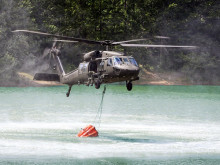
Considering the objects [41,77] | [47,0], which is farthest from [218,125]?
[47,0]

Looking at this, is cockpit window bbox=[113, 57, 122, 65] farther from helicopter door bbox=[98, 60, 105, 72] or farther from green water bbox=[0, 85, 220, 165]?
green water bbox=[0, 85, 220, 165]

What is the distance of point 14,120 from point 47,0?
68.0 meters

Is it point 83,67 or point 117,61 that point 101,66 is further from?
point 83,67

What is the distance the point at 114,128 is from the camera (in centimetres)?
6269

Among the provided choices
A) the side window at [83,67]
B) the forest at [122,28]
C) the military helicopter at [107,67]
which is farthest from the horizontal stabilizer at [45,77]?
the forest at [122,28]

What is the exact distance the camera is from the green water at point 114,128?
45.7 m

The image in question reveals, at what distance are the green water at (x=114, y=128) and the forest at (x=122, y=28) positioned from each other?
1572 centimetres

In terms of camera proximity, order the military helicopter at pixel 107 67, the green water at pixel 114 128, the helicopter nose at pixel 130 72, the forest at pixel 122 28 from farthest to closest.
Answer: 1. the forest at pixel 122 28
2. the green water at pixel 114 128
3. the military helicopter at pixel 107 67
4. the helicopter nose at pixel 130 72

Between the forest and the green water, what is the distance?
51.6 ft

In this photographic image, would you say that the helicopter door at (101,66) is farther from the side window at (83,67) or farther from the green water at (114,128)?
the green water at (114,128)

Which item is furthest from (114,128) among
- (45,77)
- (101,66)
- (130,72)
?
(130,72)

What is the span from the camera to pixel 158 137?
56000mm

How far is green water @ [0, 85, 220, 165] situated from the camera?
45.7 m

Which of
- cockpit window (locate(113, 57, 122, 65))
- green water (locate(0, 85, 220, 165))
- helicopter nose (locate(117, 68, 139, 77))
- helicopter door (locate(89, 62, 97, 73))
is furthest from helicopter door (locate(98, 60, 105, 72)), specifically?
green water (locate(0, 85, 220, 165))
